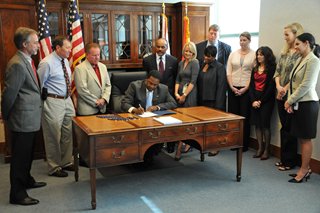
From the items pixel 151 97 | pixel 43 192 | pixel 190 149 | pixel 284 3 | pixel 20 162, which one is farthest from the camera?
pixel 190 149

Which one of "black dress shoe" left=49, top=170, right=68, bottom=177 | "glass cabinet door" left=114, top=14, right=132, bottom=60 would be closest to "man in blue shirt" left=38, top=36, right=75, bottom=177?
"black dress shoe" left=49, top=170, right=68, bottom=177

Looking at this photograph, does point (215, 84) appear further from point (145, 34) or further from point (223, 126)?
point (145, 34)

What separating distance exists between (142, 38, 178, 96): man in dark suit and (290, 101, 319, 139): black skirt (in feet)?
5.49

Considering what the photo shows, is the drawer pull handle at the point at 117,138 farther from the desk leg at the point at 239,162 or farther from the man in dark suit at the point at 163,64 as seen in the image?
the man in dark suit at the point at 163,64

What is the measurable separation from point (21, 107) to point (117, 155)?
92cm

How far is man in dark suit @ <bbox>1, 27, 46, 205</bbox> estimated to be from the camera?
2.78 metres

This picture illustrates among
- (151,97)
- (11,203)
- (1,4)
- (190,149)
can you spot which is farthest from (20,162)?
(190,149)

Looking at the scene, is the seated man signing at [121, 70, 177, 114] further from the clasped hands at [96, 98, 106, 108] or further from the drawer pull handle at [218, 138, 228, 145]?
the drawer pull handle at [218, 138, 228, 145]

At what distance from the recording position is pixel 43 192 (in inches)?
128

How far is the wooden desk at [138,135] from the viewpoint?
278cm

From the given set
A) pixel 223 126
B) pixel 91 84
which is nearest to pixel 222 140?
pixel 223 126

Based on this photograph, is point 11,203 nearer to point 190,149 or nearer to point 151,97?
point 151,97

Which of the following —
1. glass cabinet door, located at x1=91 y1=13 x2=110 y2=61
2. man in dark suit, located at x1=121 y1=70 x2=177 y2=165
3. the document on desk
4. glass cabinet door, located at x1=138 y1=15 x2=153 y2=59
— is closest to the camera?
the document on desk

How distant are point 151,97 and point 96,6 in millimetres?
1884
